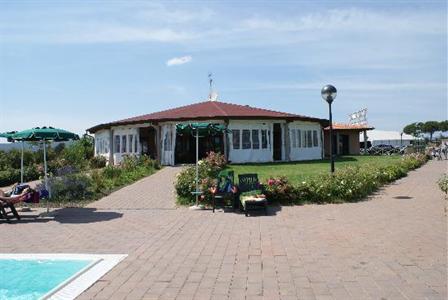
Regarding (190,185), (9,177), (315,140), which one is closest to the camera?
(190,185)

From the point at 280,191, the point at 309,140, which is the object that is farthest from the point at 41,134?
the point at 309,140

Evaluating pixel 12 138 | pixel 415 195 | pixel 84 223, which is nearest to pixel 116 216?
pixel 84 223

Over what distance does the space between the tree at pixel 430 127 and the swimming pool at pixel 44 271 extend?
110752 mm

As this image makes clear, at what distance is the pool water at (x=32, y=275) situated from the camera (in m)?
6.57

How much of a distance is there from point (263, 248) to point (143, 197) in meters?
8.30

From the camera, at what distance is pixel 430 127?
107m

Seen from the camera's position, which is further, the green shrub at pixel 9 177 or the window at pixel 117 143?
the window at pixel 117 143

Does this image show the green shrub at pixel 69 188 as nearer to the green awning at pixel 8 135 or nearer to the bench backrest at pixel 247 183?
the green awning at pixel 8 135

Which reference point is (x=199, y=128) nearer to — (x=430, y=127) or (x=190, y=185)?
(x=190, y=185)

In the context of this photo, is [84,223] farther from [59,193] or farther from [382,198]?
[382,198]

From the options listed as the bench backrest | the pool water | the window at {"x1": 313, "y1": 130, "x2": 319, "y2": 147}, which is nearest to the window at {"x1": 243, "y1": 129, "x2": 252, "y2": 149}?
the window at {"x1": 313, "y1": 130, "x2": 319, "y2": 147}

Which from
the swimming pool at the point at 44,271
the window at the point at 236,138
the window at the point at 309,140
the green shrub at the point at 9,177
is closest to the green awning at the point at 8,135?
the swimming pool at the point at 44,271

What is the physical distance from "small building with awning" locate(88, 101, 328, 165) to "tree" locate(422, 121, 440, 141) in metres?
82.1

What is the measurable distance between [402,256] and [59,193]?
11.3 m
